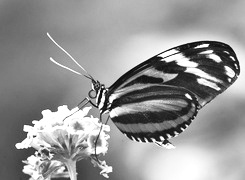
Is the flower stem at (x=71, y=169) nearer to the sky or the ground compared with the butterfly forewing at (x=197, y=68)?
nearer to the ground

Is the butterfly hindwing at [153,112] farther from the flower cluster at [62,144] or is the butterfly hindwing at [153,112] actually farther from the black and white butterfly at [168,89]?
the flower cluster at [62,144]

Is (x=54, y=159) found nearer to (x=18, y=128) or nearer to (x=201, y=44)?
(x=201, y=44)

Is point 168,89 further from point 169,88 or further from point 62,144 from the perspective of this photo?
point 62,144

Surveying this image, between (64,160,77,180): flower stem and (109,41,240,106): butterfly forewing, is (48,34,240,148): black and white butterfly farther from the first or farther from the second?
(64,160,77,180): flower stem

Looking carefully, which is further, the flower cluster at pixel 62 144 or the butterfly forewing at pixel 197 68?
the butterfly forewing at pixel 197 68

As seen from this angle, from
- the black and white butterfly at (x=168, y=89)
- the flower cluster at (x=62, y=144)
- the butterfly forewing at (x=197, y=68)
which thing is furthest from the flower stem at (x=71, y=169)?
the butterfly forewing at (x=197, y=68)

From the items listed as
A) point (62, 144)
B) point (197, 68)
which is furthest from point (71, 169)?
point (197, 68)

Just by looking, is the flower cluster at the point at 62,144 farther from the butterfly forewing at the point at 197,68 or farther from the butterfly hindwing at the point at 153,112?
the butterfly forewing at the point at 197,68
